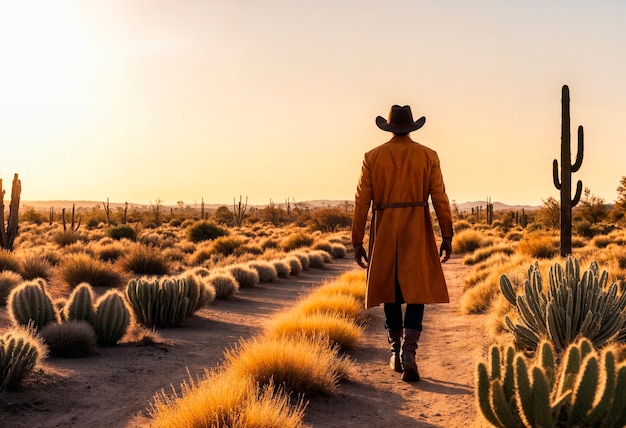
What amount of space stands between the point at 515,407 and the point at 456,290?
36.1 feet

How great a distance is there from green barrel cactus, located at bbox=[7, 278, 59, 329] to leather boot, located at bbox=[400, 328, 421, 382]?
4.74 m

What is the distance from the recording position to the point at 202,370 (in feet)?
22.5

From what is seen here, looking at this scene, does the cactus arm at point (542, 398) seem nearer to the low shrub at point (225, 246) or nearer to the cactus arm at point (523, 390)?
the cactus arm at point (523, 390)

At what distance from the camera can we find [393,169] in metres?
5.94

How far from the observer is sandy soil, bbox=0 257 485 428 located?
5012mm

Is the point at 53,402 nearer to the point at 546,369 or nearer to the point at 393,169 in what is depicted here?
the point at 393,169

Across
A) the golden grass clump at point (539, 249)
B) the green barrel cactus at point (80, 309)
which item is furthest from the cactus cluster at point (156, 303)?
the golden grass clump at point (539, 249)

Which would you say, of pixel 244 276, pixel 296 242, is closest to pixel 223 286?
pixel 244 276

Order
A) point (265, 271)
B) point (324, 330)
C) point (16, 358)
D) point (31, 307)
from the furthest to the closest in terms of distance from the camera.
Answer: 1. point (265, 271)
2. point (31, 307)
3. point (324, 330)
4. point (16, 358)

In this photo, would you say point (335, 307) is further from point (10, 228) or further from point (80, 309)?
point (10, 228)

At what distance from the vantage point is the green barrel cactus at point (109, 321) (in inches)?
308

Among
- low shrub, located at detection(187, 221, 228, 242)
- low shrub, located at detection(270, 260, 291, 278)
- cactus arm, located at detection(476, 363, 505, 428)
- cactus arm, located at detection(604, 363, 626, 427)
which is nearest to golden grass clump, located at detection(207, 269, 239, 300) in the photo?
low shrub, located at detection(270, 260, 291, 278)

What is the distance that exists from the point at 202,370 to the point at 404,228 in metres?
2.76

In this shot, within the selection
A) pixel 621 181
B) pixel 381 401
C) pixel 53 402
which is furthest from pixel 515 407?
pixel 621 181
